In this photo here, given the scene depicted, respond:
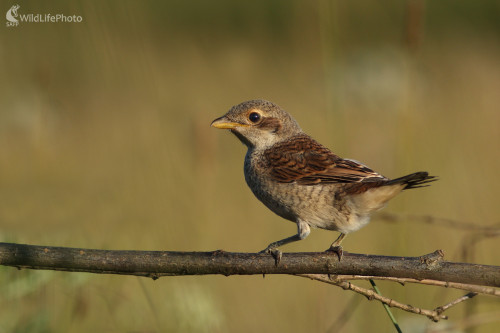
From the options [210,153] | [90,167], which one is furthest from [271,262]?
[90,167]

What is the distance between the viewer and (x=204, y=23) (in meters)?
14.6

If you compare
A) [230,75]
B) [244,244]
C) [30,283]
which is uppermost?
[230,75]

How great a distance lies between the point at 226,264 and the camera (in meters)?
1.87

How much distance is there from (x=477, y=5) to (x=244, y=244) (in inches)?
470

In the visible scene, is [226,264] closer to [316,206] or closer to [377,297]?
[377,297]

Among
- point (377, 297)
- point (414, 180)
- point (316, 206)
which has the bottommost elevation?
point (377, 297)

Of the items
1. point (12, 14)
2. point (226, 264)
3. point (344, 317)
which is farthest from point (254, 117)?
point (12, 14)

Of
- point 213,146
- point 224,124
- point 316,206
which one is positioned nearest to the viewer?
point 316,206

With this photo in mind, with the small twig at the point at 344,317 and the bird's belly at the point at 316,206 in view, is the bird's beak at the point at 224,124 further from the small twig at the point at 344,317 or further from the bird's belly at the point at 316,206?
the small twig at the point at 344,317

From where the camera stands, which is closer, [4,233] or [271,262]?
[271,262]

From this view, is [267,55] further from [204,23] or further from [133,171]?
[133,171]

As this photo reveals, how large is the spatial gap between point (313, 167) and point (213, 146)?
108cm

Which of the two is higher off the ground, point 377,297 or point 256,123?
point 256,123

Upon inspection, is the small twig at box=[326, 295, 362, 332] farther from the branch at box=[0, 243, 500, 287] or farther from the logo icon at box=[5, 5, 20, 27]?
the logo icon at box=[5, 5, 20, 27]
